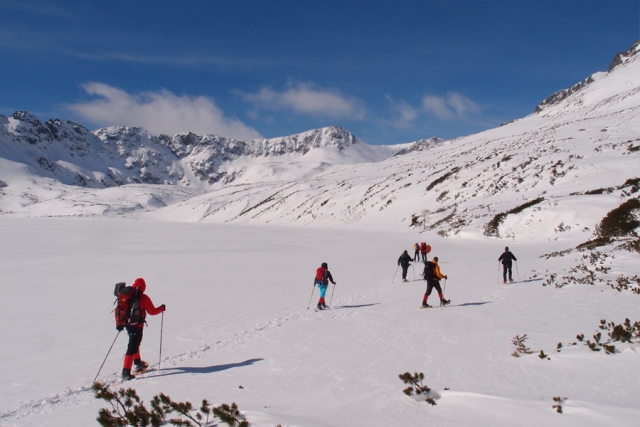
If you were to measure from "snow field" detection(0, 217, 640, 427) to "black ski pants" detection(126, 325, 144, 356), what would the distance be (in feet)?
1.89

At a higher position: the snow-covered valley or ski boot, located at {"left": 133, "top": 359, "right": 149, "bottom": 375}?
the snow-covered valley

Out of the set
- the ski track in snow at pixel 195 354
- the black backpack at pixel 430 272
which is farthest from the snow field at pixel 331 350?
the black backpack at pixel 430 272

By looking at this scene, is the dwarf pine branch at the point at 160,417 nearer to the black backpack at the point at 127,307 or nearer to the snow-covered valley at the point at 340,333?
the snow-covered valley at the point at 340,333

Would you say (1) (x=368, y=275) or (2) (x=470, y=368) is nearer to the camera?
(2) (x=470, y=368)

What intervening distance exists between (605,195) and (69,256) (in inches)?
1665

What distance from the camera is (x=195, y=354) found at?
920 centimetres

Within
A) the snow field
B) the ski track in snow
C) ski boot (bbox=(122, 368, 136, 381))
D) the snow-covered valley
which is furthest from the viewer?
ski boot (bbox=(122, 368, 136, 381))

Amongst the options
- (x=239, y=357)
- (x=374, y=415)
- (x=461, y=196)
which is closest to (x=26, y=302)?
(x=239, y=357)

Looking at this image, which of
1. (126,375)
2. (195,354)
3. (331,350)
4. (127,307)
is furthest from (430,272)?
(126,375)

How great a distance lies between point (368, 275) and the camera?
802 inches

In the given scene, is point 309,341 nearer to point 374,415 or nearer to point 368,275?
point 374,415

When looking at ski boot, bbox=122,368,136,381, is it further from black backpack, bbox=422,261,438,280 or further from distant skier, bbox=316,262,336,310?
black backpack, bbox=422,261,438,280

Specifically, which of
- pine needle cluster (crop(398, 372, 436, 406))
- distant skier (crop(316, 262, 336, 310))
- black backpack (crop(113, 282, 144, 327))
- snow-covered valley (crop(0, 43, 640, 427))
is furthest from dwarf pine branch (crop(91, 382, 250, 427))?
distant skier (crop(316, 262, 336, 310))

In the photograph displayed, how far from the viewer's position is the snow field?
5.81 meters
